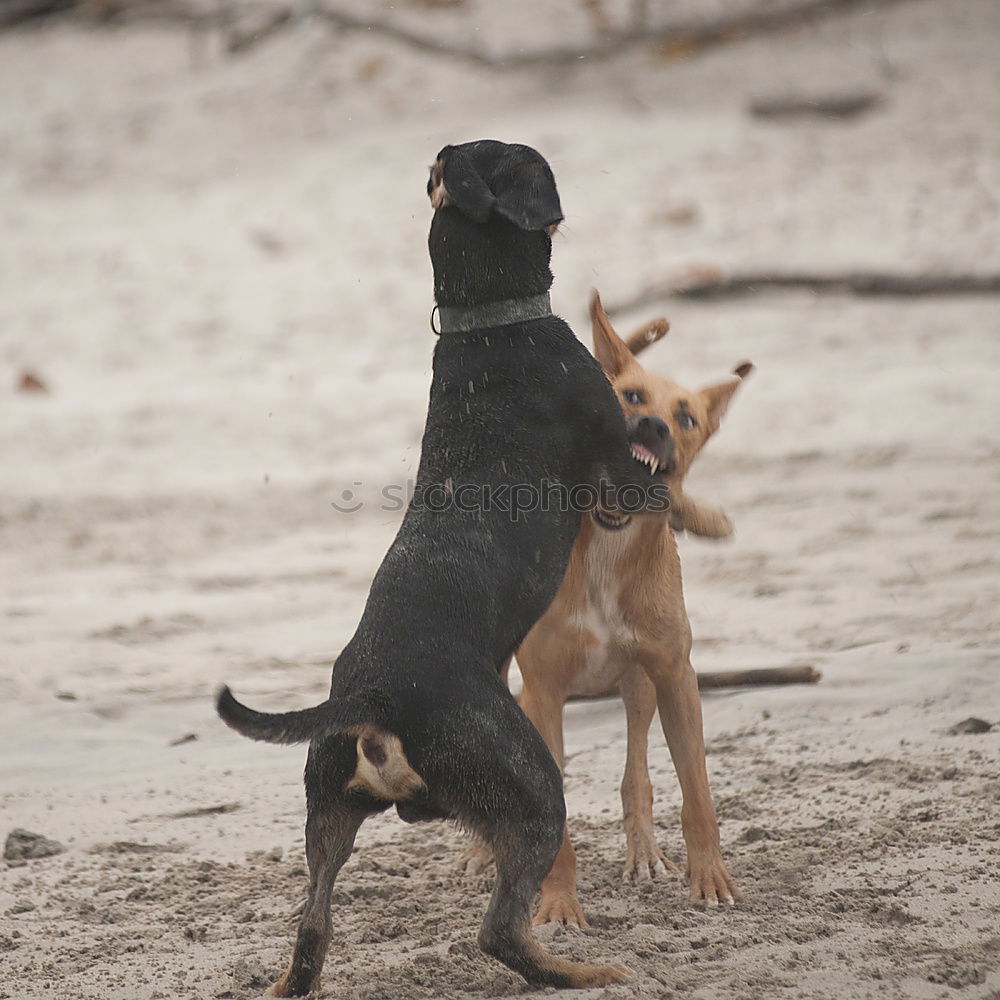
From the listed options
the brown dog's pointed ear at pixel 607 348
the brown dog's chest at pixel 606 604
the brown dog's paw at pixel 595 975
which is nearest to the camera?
the brown dog's paw at pixel 595 975

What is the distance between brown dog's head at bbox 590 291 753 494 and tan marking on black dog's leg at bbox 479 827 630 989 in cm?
103

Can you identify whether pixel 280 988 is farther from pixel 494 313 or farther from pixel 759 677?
pixel 759 677

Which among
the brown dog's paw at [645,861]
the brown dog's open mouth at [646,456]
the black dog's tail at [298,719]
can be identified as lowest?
the brown dog's paw at [645,861]

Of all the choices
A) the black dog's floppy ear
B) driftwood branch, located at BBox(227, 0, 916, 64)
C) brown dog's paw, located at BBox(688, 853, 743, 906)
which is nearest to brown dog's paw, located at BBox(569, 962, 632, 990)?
brown dog's paw, located at BBox(688, 853, 743, 906)

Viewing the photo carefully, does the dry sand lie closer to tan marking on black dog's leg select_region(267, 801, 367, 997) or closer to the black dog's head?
tan marking on black dog's leg select_region(267, 801, 367, 997)

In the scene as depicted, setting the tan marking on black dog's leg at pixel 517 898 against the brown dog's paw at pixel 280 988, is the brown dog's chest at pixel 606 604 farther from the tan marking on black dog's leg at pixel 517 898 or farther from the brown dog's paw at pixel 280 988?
the brown dog's paw at pixel 280 988

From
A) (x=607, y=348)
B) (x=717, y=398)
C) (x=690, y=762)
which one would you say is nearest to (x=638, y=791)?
(x=690, y=762)

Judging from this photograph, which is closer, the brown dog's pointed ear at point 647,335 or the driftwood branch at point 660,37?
the brown dog's pointed ear at point 647,335

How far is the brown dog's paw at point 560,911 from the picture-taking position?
12.3 feet

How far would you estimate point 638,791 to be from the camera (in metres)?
4.14

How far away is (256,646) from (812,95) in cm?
858

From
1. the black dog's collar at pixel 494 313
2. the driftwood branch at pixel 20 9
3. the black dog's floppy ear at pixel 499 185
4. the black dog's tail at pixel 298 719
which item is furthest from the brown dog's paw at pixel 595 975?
the driftwood branch at pixel 20 9

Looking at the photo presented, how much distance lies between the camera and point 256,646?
6289mm

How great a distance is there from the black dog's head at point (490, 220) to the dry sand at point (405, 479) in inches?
62.2
